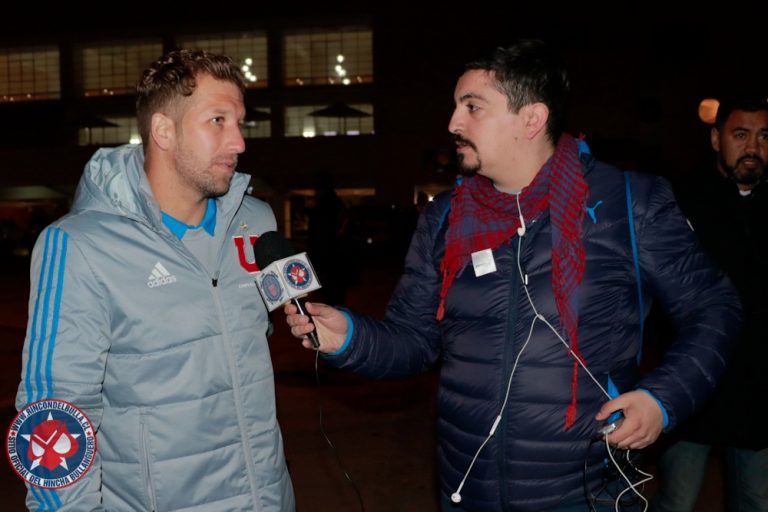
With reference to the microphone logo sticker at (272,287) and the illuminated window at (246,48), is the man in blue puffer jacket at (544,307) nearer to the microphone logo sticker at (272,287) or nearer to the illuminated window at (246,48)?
the microphone logo sticker at (272,287)

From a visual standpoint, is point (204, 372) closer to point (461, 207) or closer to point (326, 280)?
point (461, 207)

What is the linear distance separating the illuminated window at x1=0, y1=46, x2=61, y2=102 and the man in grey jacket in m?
38.7

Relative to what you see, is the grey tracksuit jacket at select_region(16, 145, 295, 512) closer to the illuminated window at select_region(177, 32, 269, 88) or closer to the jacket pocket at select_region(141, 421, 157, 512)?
the jacket pocket at select_region(141, 421, 157, 512)

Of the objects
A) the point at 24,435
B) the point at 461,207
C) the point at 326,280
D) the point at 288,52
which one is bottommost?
the point at 326,280

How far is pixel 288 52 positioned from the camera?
33469 millimetres

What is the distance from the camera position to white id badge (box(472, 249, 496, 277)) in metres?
2.43

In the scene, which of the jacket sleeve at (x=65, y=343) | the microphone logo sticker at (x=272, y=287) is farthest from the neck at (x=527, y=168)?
the jacket sleeve at (x=65, y=343)

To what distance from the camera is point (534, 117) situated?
2.50 m

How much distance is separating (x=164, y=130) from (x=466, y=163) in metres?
1.12

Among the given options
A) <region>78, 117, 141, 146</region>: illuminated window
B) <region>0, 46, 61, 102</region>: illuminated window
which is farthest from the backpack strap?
<region>0, 46, 61, 102</region>: illuminated window

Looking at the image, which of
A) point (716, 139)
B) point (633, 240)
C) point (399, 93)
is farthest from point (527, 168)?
point (399, 93)

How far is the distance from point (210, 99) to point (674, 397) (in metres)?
1.88

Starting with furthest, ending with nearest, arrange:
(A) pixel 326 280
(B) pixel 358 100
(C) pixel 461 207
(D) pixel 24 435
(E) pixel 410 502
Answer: (B) pixel 358 100 → (A) pixel 326 280 → (E) pixel 410 502 → (C) pixel 461 207 → (D) pixel 24 435

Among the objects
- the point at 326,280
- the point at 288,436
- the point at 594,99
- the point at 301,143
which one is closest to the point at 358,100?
the point at 301,143
